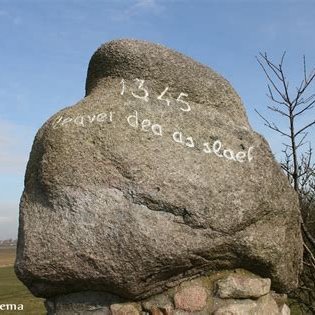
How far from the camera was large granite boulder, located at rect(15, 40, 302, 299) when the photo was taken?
3.45m

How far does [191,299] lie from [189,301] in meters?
0.02

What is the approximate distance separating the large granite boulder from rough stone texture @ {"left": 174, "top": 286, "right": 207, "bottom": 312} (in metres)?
0.10

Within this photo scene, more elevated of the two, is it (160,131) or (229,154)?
(160,131)

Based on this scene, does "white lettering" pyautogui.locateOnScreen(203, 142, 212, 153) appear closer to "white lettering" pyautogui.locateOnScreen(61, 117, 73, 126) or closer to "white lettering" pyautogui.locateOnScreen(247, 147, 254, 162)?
"white lettering" pyautogui.locateOnScreen(247, 147, 254, 162)

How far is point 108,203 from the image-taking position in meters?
3.49

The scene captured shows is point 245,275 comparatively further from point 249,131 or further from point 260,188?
point 249,131

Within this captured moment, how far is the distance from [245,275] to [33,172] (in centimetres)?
172

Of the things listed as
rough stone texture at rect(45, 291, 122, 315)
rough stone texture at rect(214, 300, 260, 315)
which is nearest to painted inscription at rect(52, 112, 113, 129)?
rough stone texture at rect(45, 291, 122, 315)

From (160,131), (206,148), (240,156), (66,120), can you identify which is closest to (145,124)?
(160,131)

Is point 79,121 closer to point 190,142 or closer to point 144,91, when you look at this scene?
point 144,91

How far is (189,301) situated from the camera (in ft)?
11.7

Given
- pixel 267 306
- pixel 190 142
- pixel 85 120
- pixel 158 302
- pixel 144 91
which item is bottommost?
pixel 267 306

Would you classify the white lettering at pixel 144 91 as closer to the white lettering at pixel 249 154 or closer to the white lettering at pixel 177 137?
the white lettering at pixel 177 137

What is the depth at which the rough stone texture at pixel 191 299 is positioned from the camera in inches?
140
